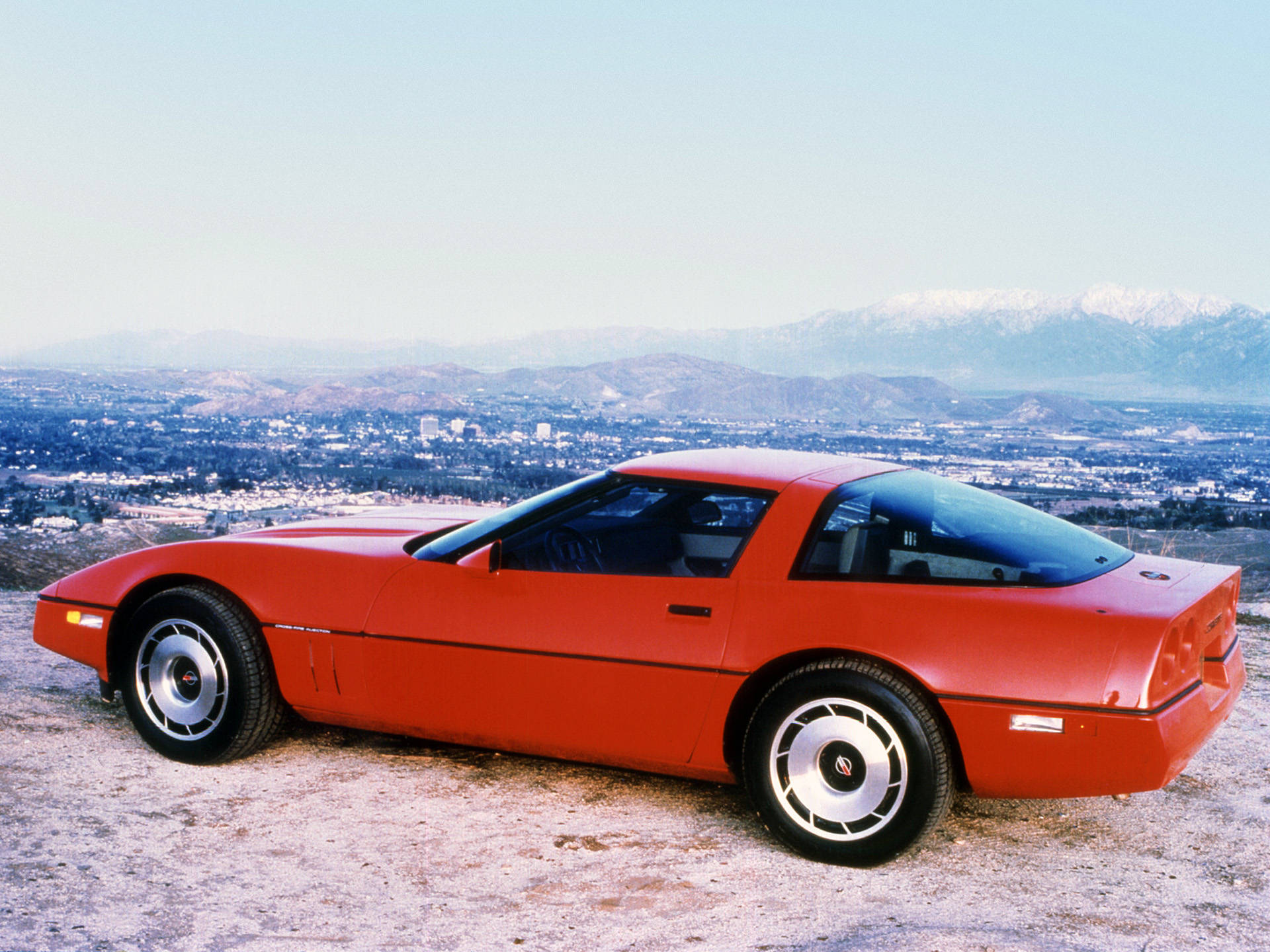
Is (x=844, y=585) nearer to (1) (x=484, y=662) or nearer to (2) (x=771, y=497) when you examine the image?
(2) (x=771, y=497)

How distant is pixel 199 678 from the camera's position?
4.02 m

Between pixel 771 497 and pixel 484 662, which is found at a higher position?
pixel 771 497

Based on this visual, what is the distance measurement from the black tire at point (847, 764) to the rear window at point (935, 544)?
0.33 m

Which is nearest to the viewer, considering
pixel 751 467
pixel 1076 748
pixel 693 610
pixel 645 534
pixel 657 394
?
pixel 1076 748

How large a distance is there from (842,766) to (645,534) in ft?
3.95

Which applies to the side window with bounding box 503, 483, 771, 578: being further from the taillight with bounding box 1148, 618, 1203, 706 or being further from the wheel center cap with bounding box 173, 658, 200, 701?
the wheel center cap with bounding box 173, 658, 200, 701

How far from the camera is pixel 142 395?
450 feet

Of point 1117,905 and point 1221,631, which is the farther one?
point 1221,631

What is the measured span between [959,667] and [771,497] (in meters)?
0.81

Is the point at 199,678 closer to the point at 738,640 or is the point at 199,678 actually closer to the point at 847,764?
the point at 738,640

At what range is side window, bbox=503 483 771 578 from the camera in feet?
11.8

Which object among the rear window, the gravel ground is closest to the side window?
the rear window

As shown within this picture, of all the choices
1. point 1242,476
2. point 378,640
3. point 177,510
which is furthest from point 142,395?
point 378,640

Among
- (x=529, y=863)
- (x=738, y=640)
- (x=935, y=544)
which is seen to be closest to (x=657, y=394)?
(x=935, y=544)
